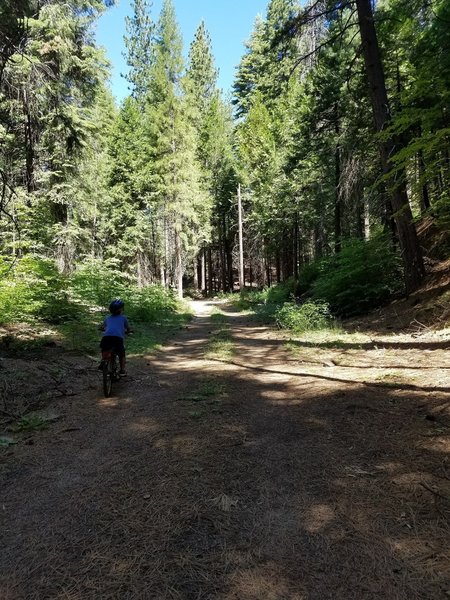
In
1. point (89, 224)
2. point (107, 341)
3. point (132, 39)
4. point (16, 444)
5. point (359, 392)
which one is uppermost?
point (132, 39)

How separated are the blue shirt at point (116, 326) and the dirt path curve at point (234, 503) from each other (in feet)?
5.78

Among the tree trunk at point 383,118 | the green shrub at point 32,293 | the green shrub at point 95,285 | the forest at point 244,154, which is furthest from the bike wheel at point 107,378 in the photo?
the tree trunk at point 383,118

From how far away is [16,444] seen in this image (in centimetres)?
448

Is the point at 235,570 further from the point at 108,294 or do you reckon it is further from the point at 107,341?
the point at 108,294

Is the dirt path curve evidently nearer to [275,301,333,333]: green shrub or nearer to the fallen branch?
the fallen branch

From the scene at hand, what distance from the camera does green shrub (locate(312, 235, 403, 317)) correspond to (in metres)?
12.1

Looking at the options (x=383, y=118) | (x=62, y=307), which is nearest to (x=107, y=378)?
(x=62, y=307)

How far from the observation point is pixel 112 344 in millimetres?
6699

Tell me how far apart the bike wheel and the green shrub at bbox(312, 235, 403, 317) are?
8539mm

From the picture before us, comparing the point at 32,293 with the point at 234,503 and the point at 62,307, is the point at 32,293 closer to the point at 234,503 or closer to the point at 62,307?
the point at 62,307

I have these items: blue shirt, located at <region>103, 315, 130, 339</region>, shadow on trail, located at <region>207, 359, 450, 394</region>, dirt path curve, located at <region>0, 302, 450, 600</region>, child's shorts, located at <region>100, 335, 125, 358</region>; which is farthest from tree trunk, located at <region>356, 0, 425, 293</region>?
child's shorts, located at <region>100, 335, 125, 358</region>

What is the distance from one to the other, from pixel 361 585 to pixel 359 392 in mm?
3373

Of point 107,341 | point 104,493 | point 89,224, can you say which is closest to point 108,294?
point 107,341

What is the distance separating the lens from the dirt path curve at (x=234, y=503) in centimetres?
216
